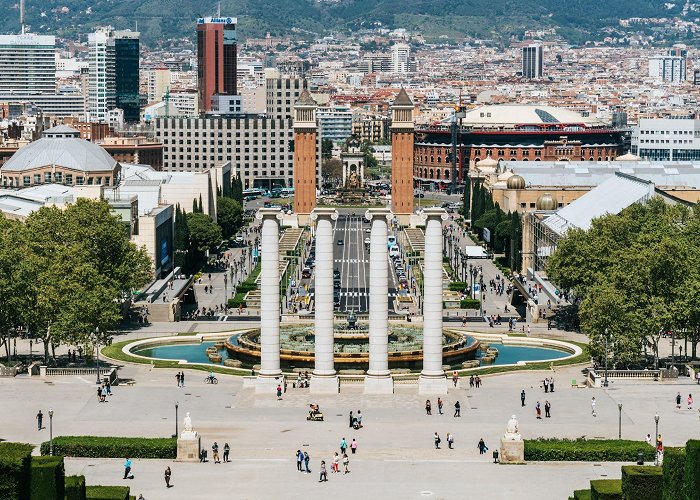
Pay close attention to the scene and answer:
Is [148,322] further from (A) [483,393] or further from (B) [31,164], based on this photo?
(B) [31,164]

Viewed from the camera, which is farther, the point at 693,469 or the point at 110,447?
the point at 110,447

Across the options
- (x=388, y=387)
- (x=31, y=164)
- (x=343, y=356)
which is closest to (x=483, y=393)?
(x=388, y=387)

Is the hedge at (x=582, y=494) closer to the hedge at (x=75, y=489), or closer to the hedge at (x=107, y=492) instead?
the hedge at (x=107, y=492)

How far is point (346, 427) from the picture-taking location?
79.1 meters

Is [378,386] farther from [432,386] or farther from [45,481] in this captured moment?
[45,481]

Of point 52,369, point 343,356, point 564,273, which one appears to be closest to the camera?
point 52,369

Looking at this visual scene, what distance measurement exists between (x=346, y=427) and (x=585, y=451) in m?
12.4

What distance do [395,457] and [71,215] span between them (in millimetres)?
46998

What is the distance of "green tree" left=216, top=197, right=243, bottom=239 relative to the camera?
18938 centimetres

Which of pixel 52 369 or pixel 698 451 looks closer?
pixel 698 451

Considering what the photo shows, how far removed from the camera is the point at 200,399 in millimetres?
85750

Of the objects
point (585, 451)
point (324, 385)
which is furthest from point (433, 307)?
point (585, 451)

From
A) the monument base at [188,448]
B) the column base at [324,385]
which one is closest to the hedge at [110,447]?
the monument base at [188,448]

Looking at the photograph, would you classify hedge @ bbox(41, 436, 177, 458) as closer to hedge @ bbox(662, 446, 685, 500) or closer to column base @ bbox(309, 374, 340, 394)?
column base @ bbox(309, 374, 340, 394)
